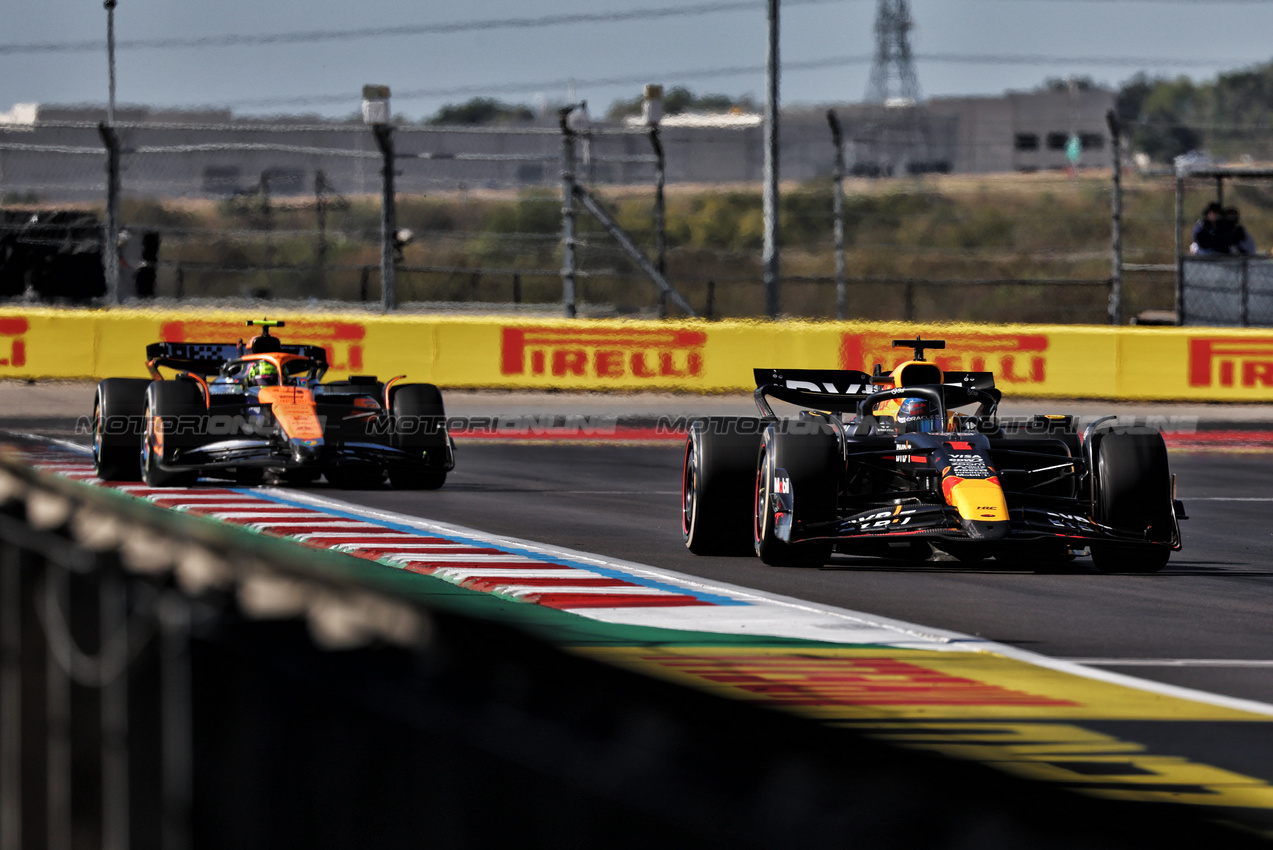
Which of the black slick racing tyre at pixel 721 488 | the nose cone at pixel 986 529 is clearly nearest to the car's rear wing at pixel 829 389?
the black slick racing tyre at pixel 721 488

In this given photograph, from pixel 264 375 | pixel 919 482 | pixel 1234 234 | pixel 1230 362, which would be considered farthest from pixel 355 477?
pixel 1234 234

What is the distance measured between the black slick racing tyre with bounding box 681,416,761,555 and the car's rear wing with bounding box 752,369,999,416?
322 mm

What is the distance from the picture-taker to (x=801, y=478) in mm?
9414

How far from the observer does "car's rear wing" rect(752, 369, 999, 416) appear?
1052cm

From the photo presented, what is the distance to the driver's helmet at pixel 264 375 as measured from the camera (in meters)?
13.7

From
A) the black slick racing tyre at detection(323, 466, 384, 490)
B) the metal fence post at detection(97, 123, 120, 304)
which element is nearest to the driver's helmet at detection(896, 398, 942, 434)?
the black slick racing tyre at detection(323, 466, 384, 490)

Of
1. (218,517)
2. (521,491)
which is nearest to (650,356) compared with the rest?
(521,491)

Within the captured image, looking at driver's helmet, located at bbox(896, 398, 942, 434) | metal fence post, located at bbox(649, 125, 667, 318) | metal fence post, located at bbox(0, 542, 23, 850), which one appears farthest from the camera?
metal fence post, located at bbox(649, 125, 667, 318)

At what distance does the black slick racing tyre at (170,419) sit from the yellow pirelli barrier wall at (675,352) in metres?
7.46

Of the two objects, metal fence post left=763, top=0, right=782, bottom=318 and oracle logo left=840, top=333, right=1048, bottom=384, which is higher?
metal fence post left=763, top=0, right=782, bottom=318

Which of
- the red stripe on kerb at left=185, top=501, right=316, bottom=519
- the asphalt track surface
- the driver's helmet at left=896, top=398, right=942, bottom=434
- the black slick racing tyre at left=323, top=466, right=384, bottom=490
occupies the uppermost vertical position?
the driver's helmet at left=896, top=398, right=942, bottom=434

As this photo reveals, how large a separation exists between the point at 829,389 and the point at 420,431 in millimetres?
3963

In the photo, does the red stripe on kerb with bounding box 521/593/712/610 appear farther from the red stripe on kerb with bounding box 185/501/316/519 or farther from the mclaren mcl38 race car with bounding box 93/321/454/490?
the mclaren mcl38 race car with bounding box 93/321/454/490

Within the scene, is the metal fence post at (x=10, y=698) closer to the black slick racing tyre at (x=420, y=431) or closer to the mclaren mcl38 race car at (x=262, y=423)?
the mclaren mcl38 race car at (x=262, y=423)
